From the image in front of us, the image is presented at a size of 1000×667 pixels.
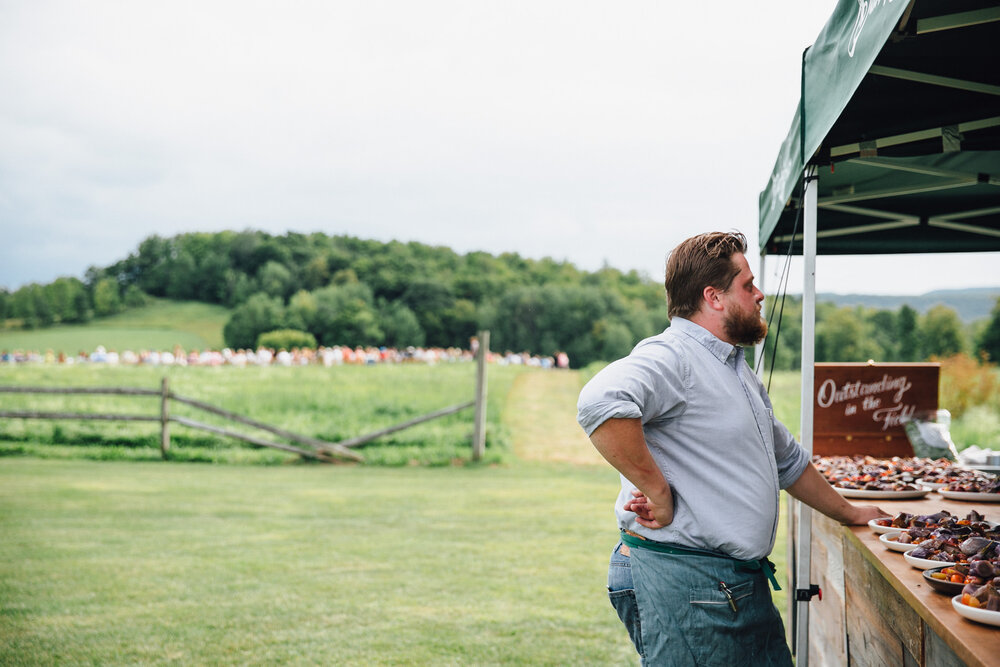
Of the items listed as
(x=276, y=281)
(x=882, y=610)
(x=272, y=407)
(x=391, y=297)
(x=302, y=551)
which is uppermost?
(x=276, y=281)

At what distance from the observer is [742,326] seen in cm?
224

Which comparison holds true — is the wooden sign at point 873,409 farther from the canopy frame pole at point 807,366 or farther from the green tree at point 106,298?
the green tree at point 106,298

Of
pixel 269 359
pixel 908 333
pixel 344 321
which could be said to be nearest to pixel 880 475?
pixel 908 333

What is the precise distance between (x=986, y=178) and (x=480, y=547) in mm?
5249

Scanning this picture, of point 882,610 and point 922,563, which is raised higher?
point 922,563

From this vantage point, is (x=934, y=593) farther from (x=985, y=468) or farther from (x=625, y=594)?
(x=985, y=468)

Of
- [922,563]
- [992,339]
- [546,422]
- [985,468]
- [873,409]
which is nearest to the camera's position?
[922,563]

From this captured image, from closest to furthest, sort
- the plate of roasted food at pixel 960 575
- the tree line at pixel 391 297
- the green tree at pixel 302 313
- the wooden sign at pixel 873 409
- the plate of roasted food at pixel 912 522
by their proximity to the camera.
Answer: the plate of roasted food at pixel 960 575
the plate of roasted food at pixel 912 522
the wooden sign at pixel 873 409
the tree line at pixel 391 297
the green tree at pixel 302 313

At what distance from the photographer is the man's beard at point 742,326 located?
87.9 inches

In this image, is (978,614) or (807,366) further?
(807,366)

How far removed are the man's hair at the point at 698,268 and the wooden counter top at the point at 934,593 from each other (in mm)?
824

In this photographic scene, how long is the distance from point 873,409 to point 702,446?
2.93 metres

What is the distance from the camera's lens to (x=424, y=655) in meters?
4.70

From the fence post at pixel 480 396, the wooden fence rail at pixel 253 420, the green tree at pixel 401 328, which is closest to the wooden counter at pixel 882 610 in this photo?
the fence post at pixel 480 396
